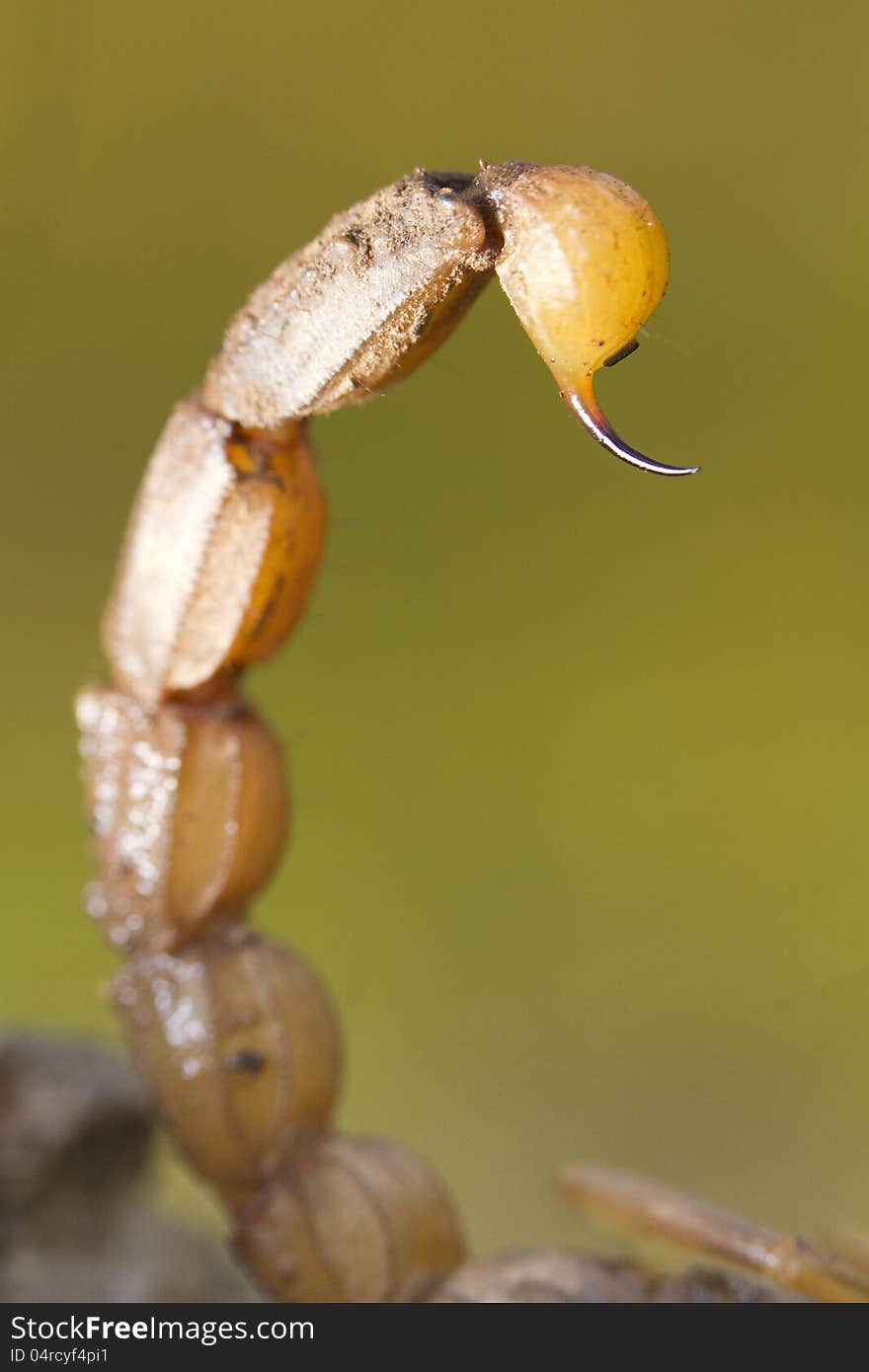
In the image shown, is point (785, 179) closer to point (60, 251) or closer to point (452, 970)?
point (60, 251)

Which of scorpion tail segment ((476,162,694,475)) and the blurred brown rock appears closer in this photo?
scorpion tail segment ((476,162,694,475))

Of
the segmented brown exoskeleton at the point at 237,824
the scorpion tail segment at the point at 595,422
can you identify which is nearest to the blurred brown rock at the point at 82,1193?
the segmented brown exoskeleton at the point at 237,824

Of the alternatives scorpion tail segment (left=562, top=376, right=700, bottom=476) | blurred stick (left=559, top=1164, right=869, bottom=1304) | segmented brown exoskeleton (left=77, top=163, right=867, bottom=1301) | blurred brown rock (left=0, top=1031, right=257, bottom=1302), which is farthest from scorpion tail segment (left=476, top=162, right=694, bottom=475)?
blurred brown rock (left=0, top=1031, right=257, bottom=1302)

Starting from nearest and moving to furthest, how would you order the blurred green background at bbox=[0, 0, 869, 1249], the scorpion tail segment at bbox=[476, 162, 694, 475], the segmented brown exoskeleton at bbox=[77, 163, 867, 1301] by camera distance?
the scorpion tail segment at bbox=[476, 162, 694, 475], the segmented brown exoskeleton at bbox=[77, 163, 867, 1301], the blurred green background at bbox=[0, 0, 869, 1249]

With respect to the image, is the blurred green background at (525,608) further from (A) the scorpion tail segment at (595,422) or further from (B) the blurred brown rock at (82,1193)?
(A) the scorpion tail segment at (595,422)

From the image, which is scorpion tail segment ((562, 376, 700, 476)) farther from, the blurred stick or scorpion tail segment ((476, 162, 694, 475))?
the blurred stick

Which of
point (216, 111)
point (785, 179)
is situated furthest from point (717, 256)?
point (216, 111)

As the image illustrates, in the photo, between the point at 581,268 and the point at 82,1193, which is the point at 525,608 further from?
the point at 581,268
